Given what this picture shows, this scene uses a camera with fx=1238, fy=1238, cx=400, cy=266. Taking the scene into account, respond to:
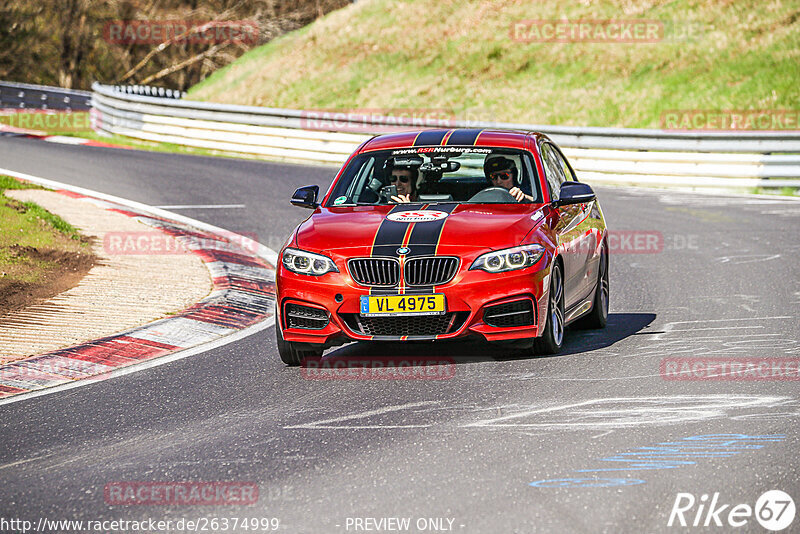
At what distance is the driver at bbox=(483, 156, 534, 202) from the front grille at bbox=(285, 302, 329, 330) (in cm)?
197

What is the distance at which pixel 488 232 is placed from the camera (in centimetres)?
847

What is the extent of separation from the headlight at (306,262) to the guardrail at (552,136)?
14.6m

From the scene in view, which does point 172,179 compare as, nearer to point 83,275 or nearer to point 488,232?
point 83,275

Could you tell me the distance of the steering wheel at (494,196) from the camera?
937 cm

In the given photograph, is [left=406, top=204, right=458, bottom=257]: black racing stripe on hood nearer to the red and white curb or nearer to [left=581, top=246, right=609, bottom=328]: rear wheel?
[left=581, top=246, right=609, bottom=328]: rear wheel

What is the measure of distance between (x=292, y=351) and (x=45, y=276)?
13.0ft

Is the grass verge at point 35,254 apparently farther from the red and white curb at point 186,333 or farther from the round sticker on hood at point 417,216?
the round sticker on hood at point 417,216

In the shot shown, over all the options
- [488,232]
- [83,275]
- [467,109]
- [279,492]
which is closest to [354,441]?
[279,492]

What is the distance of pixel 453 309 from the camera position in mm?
8156

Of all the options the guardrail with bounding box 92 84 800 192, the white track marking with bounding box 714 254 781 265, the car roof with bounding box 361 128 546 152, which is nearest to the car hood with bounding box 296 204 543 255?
A: the car roof with bounding box 361 128 546 152

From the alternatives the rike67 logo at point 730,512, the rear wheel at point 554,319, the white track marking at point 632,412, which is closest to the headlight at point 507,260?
the rear wheel at point 554,319

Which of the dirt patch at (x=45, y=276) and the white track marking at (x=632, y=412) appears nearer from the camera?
the white track marking at (x=632, y=412)

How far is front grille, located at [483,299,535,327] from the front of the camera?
8227 mm

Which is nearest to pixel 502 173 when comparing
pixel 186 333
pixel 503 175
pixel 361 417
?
pixel 503 175
